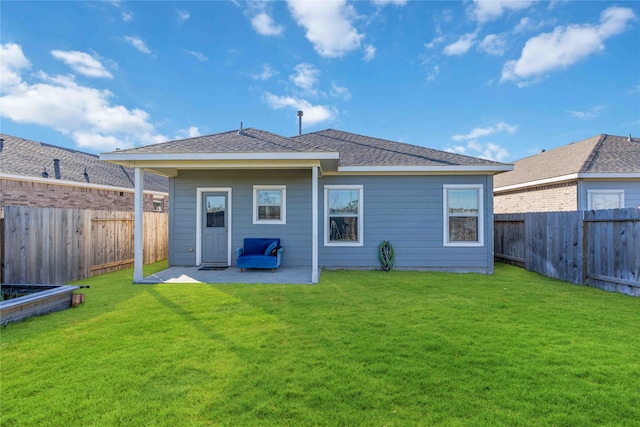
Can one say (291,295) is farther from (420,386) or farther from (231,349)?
(420,386)

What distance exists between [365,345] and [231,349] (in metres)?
1.48

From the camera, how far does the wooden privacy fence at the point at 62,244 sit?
19.3ft

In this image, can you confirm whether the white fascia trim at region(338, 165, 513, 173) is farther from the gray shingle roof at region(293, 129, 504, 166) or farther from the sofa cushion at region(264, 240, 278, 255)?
the sofa cushion at region(264, 240, 278, 255)

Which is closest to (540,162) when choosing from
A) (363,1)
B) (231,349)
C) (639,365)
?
(363,1)

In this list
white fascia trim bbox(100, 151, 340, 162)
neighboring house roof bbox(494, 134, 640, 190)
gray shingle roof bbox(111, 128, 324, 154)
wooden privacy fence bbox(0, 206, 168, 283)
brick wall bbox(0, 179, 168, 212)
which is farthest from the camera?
brick wall bbox(0, 179, 168, 212)

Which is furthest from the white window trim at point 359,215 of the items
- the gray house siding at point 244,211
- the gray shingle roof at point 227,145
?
the gray shingle roof at point 227,145

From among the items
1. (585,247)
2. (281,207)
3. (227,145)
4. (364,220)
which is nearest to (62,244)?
(227,145)

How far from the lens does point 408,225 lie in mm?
8492

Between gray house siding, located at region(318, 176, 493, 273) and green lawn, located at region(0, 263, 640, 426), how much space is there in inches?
125

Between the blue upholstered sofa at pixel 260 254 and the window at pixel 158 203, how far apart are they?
425 inches

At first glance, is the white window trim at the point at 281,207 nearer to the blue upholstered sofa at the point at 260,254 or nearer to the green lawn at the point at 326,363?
the blue upholstered sofa at the point at 260,254

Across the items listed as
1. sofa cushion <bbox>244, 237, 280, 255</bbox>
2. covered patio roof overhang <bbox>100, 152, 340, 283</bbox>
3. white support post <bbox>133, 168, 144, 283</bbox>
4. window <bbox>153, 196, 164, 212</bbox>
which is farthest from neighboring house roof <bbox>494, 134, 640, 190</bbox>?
window <bbox>153, 196, 164, 212</bbox>

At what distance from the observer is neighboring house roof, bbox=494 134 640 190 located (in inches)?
Answer: 404

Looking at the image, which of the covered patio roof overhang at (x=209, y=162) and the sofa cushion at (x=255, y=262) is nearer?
the covered patio roof overhang at (x=209, y=162)
